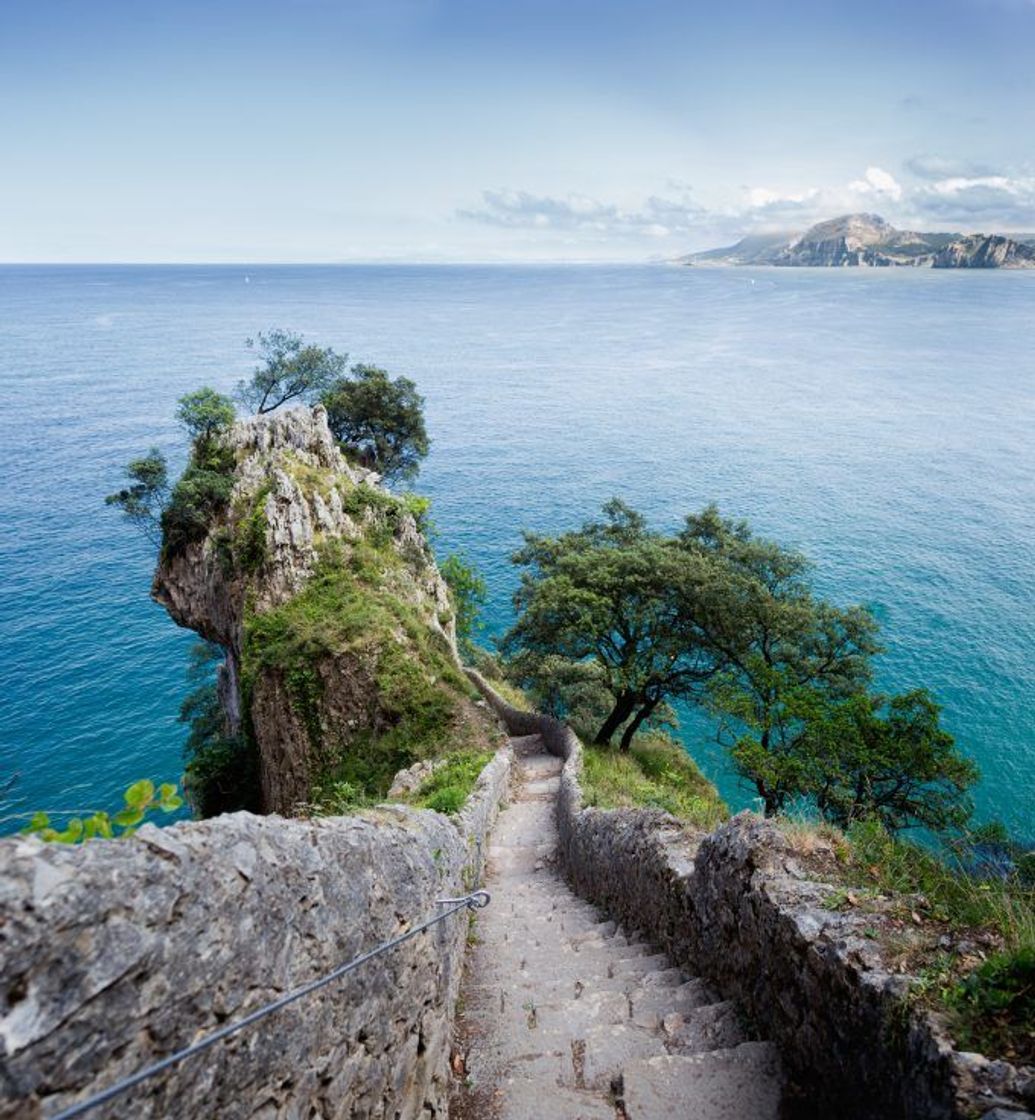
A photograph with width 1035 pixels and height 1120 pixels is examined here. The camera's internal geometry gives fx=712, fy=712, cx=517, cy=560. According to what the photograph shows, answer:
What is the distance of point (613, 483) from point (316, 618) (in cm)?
5241

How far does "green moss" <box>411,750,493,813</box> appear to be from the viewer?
685 inches

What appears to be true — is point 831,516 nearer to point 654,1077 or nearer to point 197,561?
point 197,561

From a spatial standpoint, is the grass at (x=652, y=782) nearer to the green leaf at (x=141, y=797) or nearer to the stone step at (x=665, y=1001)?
the stone step at (x=665, y=1001)

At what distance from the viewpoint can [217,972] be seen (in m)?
4.41

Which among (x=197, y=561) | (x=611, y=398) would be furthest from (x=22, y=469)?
(x=611, y=398)

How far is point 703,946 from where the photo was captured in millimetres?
8984

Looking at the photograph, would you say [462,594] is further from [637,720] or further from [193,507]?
[193,507]

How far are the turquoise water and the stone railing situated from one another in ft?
20.3

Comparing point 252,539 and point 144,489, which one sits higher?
point 252,539

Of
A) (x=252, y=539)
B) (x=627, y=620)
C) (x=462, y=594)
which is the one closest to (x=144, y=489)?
(x=252, y=539)

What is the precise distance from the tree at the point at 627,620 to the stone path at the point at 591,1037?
17.8 meters

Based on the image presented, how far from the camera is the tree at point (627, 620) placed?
29922 millimetres

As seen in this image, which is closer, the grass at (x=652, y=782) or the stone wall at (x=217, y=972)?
the stone wall at (x=217, y=972)

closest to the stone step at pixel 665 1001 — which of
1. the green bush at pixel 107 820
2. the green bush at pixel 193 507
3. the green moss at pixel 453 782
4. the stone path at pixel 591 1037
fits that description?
the stone path at pixel 591 1037
